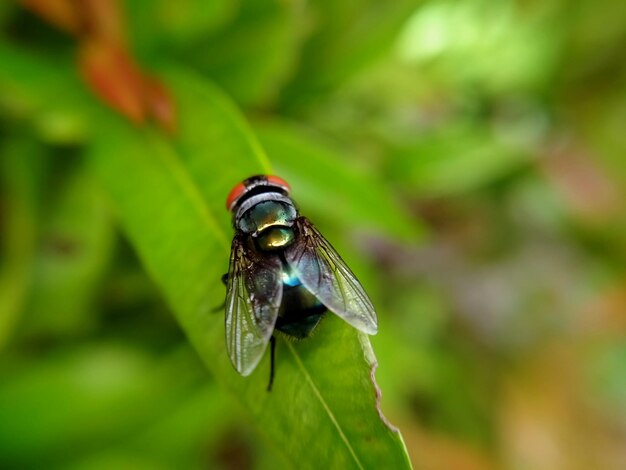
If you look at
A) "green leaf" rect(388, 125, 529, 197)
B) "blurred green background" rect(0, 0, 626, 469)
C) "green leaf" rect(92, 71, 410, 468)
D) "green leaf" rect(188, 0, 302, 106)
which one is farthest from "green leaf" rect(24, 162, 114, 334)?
"green leaf" rect(388, 125, 529, 197)

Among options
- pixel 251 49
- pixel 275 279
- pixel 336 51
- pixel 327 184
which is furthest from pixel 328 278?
pixel 336 51

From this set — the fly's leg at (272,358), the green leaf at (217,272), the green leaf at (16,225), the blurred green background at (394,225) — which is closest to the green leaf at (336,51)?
the blurred green background at (394,225)

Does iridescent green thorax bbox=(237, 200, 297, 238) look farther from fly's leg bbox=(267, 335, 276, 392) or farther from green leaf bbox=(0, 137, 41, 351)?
green leaf bbox=(0, 137, 41, 351)

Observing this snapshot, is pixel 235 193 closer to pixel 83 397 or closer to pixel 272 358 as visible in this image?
pixel 272 358

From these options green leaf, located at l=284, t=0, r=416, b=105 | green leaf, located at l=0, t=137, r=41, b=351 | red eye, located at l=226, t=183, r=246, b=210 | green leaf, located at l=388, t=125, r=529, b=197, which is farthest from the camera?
green leaf, located at l=388, t=125, r=529, b=197

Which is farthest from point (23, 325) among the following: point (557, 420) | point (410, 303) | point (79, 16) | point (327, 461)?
point (557, 420)
